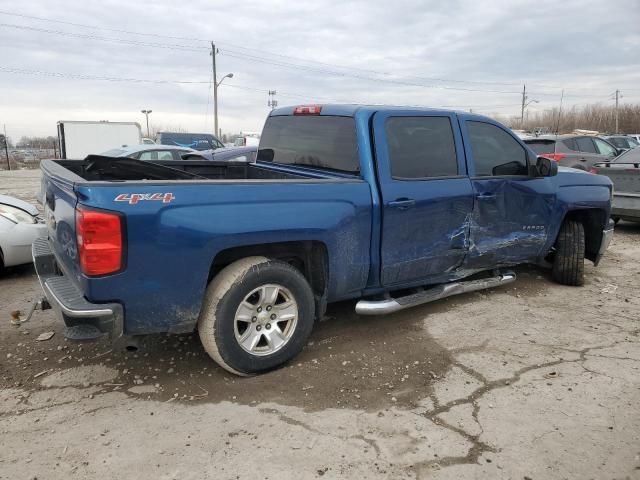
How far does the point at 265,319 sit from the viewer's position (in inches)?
134

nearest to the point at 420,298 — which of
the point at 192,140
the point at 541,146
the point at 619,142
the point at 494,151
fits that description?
the point at 494,151

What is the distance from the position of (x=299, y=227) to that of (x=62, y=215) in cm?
152

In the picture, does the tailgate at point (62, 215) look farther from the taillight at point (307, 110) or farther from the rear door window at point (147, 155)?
the rear door window at point (147, 155)

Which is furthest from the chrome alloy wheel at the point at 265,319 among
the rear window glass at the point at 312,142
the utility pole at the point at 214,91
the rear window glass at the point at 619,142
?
the utility pole at the point at 214,91

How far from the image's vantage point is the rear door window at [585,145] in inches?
496

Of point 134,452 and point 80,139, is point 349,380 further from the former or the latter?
point 80,139

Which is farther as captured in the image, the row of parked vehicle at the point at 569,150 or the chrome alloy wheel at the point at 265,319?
the row of parked vehicle at the point at 569,150

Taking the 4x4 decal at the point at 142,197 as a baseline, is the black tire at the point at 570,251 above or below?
below

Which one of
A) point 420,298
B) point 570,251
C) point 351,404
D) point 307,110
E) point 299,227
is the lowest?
point 351,404

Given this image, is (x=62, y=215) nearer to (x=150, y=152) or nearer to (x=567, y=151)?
(x=150, y=152)

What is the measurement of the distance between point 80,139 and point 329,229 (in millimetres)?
23704

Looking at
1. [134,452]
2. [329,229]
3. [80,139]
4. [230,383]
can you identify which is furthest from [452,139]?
[80,139]

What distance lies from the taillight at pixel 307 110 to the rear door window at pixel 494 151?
1379 millimetres

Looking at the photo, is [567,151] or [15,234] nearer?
[15,234]
